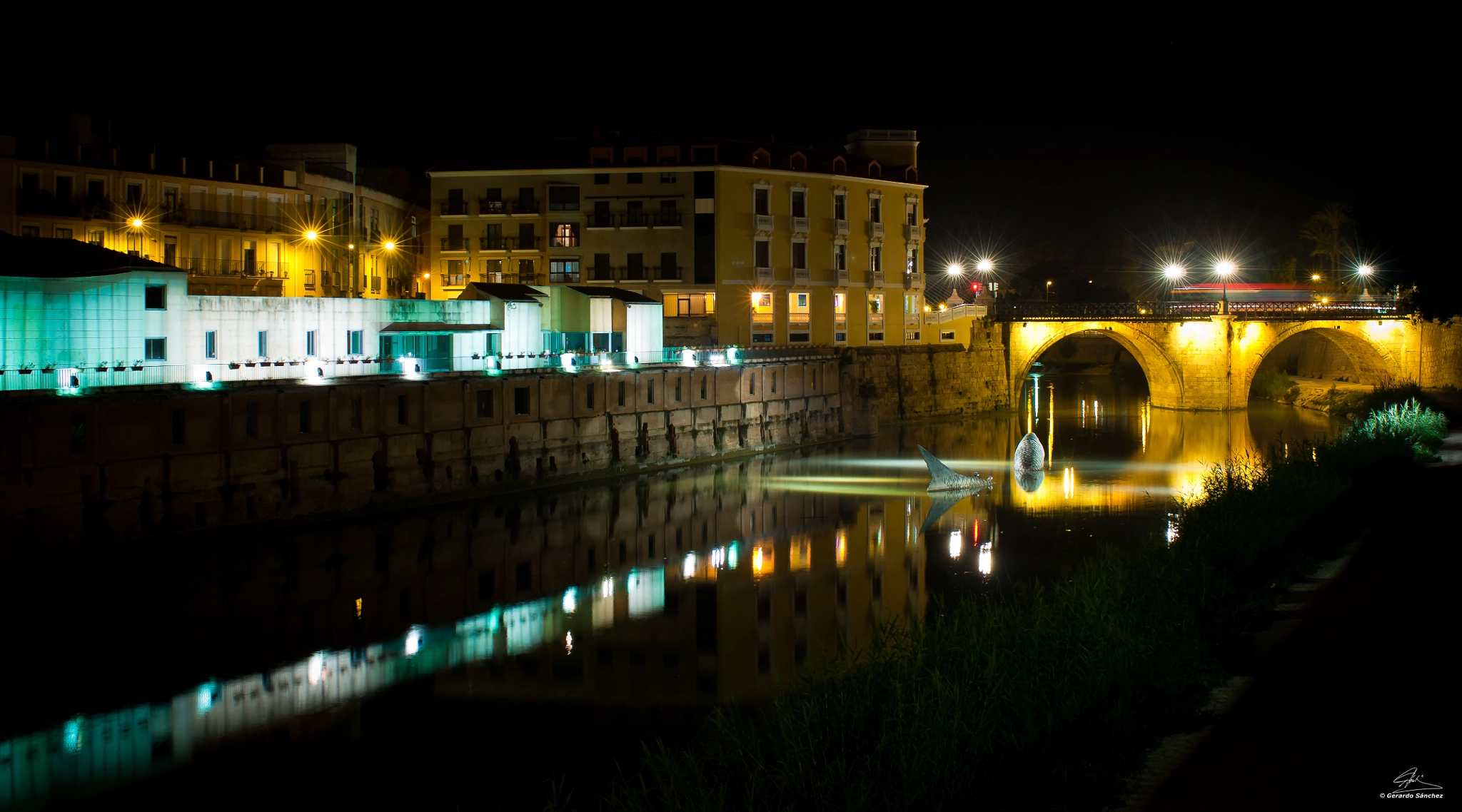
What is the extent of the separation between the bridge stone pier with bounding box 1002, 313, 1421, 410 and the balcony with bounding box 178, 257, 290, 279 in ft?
138

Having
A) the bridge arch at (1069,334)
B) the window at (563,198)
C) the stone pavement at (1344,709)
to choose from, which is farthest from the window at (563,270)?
the stone pavement at (1344,709)

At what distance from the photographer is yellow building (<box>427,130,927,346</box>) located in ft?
197

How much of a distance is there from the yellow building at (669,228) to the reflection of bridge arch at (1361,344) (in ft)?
93.3

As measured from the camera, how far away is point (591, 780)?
16766mm

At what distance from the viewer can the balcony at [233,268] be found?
5428 centimetres

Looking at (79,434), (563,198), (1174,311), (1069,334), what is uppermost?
(563,198)

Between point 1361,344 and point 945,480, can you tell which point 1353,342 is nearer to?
point 1361,344

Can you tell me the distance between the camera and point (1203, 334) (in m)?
72.6

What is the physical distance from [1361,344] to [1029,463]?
38021 mm

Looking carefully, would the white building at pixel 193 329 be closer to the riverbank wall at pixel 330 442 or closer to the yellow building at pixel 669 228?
the riverbank wall at pixel 330 442

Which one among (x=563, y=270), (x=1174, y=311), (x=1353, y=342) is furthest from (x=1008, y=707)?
(x=1353, y=342)

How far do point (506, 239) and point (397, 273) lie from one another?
14.2 m

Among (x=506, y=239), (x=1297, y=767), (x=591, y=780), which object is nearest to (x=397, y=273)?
(x=506, y=239)

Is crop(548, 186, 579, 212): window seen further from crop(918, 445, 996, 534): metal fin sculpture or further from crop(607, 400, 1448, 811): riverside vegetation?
crop(607, 400, 1448, 811): riverside vegetation
